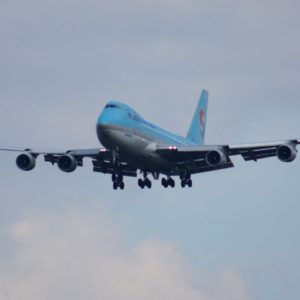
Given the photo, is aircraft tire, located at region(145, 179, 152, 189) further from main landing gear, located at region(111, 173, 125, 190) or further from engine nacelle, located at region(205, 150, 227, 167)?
engine nacelle, located at region(205, 150, 227, 167)

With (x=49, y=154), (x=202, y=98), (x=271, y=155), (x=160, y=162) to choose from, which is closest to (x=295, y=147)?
(x=271, y=155)

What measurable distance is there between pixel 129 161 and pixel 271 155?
37.0 ft

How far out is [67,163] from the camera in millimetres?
99500

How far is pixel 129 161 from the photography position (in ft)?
312

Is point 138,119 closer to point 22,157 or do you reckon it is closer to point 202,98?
point 22,157

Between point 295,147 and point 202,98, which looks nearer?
point 295,147

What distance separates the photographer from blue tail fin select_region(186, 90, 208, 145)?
373 ft

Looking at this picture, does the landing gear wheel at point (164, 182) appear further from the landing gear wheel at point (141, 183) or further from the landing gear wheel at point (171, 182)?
the landing gear wheel at point (141, 183)

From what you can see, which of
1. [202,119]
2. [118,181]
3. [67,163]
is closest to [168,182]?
[118,181]

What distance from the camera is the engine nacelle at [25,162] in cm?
10206

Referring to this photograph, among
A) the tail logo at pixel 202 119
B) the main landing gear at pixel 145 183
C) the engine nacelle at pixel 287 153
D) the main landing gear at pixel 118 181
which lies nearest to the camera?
the engine nacelle at pixel 287 153

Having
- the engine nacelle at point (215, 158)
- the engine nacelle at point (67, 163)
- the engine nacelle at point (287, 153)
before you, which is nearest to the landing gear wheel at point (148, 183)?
the engine nacelle at point (67, 163)

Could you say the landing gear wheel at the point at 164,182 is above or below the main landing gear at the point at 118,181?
above

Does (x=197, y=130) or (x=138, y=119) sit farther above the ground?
(x=197, y=130)
